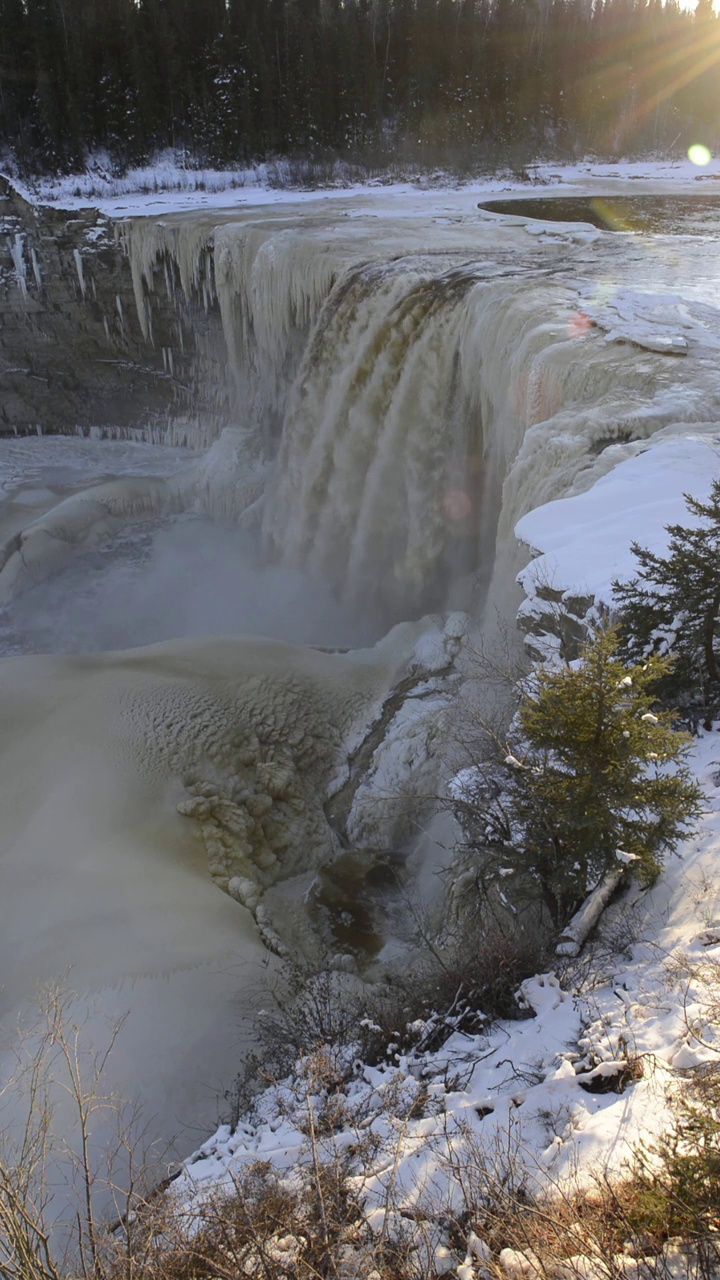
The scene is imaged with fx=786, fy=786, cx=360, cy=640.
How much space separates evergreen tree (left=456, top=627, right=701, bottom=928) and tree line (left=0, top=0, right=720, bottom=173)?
33969mm

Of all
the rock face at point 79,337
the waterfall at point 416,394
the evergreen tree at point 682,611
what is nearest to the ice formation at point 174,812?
the waterfall at point 416,394

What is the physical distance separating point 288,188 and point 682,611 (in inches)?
1192

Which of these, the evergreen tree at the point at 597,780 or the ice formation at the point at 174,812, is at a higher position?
the evergreen tree at the point at 597,780

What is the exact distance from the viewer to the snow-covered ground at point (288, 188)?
84.1 ft

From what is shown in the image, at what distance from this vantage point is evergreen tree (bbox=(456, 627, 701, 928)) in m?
4.32

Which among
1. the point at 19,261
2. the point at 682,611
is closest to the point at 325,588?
the point at 682,611

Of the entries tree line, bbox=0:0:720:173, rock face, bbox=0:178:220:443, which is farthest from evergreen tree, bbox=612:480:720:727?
tree line, bbox=0:0:720:173

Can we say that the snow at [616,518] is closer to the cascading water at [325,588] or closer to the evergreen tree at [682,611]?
the evergreen tree at [682,611]

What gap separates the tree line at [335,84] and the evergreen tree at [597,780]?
111ft

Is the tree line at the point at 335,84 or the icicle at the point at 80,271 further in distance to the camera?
the tree line at the point at 335,84

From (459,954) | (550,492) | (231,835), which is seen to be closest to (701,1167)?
(459,954)

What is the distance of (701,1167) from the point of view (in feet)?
9.03

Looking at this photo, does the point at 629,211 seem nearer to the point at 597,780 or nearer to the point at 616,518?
the point at 616,518

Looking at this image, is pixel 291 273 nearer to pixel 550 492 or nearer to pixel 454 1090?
pixel 550 492
